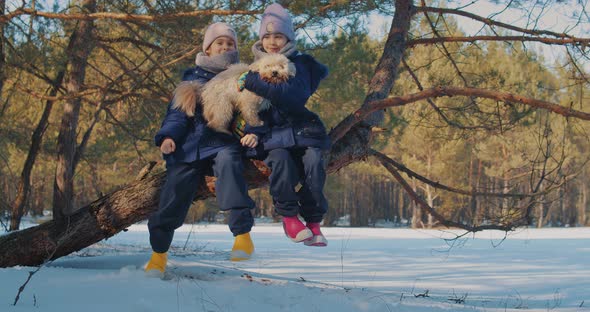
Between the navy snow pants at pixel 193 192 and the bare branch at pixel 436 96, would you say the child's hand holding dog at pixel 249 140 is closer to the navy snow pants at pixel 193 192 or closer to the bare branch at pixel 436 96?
the navy snow pants at pixel 193 192

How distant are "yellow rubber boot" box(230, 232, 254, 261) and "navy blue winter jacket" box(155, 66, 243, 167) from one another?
523mm

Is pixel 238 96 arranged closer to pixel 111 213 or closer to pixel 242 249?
pixel 242 249

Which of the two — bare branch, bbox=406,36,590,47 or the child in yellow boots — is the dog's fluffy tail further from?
bare branch, bbox=406,36,590,47

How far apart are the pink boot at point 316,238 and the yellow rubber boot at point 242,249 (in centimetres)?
31

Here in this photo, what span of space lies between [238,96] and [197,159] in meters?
0.42

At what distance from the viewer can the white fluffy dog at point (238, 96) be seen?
2998 millimetres

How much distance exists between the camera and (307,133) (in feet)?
10.4

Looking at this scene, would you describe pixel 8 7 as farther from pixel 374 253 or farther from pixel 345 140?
pixel 374 253

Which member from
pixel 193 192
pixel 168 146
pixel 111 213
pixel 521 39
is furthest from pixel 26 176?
pixel 521 39

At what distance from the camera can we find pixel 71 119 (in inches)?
322

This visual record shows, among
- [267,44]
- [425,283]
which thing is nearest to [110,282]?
[267,44]

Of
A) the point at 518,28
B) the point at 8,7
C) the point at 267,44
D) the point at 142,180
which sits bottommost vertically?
the point at 142,180

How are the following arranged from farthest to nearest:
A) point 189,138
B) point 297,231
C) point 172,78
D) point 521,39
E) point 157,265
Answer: point 172,78
point 521,39
point 157,265
point 189,138
point 297,231

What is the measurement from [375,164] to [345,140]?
2288 centimetres
